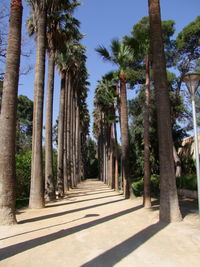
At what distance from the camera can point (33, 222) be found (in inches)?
361

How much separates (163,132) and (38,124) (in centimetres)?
685

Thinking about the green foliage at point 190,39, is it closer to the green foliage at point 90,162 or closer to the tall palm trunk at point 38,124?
the tall palm trunk at point 38,124

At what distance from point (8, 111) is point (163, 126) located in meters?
5.36

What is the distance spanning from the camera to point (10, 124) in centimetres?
888

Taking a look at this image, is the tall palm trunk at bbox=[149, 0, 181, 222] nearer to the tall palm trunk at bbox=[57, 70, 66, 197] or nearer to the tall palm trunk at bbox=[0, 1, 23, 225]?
the tall palm trunk at bbox=[0, 1, 23, 225]

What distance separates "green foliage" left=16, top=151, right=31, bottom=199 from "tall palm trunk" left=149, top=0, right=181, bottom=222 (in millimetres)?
12354

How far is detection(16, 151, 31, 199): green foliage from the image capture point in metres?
18.3

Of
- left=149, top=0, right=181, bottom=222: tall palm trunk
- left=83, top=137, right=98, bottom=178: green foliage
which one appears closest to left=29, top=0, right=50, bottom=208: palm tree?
left=149, top=0, right=181, bottom=222: tall palm trunk

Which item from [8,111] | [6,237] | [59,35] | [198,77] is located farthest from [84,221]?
[59,35]

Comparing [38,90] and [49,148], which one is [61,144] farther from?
[38,90]

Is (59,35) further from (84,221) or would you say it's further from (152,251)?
(152,251)

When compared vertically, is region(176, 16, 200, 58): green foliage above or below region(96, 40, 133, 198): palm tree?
above

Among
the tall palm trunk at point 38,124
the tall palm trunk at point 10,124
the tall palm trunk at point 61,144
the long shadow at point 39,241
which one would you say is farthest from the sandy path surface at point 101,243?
the tall palm trunk at point 61,144

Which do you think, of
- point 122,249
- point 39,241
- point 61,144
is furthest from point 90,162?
point 122,249
